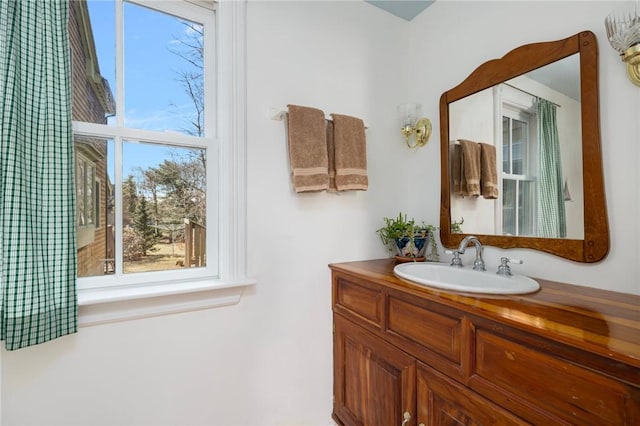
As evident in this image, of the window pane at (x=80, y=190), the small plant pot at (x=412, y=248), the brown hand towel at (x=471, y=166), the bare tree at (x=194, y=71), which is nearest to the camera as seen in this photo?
the window pane at (x=80, y=190)

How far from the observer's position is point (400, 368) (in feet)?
3.80

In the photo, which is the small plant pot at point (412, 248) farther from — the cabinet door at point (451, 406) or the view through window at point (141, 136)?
the view through window at point (141, 136)

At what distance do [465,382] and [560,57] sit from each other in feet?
4.18

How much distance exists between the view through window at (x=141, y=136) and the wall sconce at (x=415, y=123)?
1130 mm

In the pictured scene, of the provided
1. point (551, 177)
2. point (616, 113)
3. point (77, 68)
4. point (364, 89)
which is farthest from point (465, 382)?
point (77, 68)

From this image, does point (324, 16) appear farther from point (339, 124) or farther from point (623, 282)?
point (623, 282)

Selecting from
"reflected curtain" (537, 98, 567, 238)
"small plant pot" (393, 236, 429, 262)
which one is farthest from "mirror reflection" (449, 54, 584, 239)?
"small plant pot" (393, 236, 429, 262)

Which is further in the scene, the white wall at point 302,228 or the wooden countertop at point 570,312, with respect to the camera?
the white wall at point 302,228

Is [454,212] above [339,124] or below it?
below

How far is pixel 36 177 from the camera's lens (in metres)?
1.02

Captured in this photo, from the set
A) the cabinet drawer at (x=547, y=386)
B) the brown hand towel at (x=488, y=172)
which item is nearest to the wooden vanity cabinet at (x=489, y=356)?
the cabinet drawer at (x=547, y=386)

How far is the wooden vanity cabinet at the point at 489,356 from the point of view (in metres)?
0.63

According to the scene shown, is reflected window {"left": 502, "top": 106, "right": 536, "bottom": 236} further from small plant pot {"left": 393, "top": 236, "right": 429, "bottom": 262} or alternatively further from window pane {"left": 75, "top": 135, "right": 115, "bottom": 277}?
window pane {"left": 75, "top": 135, "right": 115, "bottom": 277}

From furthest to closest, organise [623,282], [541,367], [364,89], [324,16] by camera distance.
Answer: [364,89] < [324,16] < [623,282] < [541,367]
